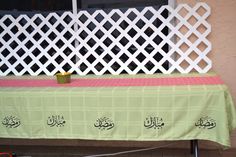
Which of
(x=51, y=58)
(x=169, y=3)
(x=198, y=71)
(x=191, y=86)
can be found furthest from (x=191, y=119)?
(x=51, y=58)

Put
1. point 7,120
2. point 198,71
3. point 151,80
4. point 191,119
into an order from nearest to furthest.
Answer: point 191,119 → point 7,120 → point 151,80 → point 198,71

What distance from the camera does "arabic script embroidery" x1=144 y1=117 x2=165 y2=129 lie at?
1.75 meters

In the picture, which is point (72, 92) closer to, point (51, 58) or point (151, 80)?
point (151, 80)

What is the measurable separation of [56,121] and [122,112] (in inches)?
16.8

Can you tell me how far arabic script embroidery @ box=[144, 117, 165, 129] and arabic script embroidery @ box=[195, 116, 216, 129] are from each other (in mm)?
216

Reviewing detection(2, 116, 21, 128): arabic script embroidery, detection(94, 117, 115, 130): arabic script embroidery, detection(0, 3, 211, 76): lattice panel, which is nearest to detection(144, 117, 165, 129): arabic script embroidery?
detection(94, 117, 115, 130): arabic script embroidery

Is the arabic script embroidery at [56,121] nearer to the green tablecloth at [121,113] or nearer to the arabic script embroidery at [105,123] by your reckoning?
the green tablecloth at [121,113]

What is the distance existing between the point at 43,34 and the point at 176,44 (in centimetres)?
113

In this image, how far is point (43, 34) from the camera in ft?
8.10

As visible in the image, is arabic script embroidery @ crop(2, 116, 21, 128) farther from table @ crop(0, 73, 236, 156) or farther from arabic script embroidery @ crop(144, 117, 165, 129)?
arabic script embroidery @ crop(144, 117, 165, 129)

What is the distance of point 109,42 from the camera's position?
7.98 feet

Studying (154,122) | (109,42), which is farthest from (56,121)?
(109,42)

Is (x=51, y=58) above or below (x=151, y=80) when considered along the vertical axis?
above

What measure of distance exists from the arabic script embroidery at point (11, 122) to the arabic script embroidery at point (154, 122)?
2.71 feet
